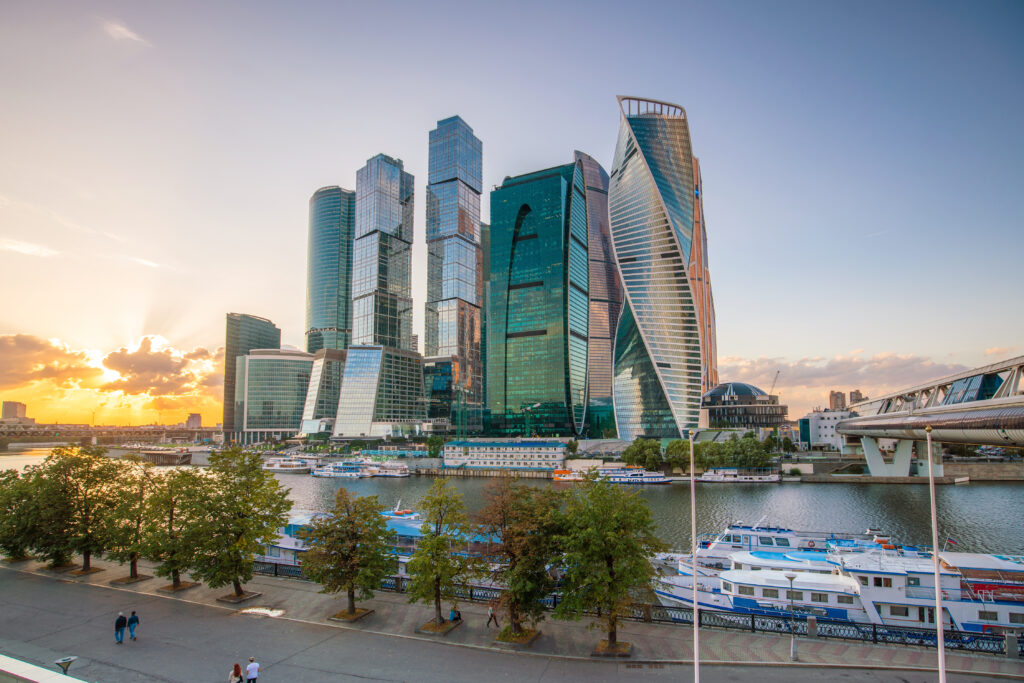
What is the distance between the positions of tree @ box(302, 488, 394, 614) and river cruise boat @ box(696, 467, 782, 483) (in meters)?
93.8

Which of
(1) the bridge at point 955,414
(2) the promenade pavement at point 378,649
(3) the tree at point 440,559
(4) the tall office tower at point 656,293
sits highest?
(4) the tall office tower at point 656,293

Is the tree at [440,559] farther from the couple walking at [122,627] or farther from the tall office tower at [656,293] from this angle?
the tall office tower at [656,293]

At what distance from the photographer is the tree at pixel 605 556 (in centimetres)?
2083

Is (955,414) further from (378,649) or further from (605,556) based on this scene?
(378,649)

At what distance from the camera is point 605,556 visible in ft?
71.3

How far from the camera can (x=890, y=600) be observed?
95.2 ft

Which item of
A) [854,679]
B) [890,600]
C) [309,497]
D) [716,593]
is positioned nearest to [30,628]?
[854,679]

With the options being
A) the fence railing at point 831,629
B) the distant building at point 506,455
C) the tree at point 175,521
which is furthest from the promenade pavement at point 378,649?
the distant building at point 506,455

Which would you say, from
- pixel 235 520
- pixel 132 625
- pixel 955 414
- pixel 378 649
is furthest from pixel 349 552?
pixel 955 414

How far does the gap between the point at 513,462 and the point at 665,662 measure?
116m

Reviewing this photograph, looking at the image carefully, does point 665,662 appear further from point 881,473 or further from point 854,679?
point 881,473

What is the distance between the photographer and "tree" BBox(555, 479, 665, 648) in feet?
68.3

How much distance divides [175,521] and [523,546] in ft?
69.9

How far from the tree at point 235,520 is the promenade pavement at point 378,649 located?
1.74 metres
